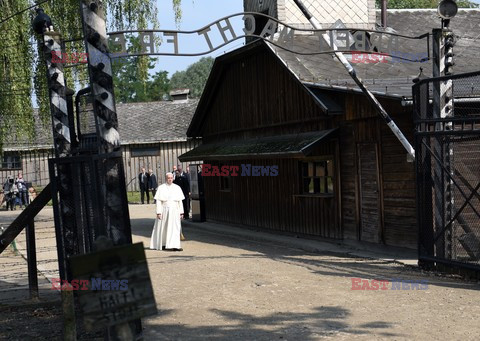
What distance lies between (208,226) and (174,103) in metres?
26.0

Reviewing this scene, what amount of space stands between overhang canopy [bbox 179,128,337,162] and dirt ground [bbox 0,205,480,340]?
2984 mm

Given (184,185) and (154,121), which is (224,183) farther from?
(154,121)

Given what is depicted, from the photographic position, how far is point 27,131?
1973 cm

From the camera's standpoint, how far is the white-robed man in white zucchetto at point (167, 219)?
55.7 ft

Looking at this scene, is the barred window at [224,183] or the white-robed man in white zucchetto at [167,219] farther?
the barred window at [224,183]

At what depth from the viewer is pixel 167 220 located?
17.3m

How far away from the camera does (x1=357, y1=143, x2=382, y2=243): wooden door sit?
15.2m

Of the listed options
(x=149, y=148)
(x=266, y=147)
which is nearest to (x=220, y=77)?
(x=266, y=147)

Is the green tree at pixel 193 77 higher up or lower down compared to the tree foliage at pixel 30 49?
higher up

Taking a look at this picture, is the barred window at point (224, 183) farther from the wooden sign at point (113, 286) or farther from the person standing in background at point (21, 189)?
the wooden sign at point (113, 286)

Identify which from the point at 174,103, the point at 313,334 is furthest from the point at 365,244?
the point at 174,103

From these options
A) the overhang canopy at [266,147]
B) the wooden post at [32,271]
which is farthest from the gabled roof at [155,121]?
the wooden post at [32,271]

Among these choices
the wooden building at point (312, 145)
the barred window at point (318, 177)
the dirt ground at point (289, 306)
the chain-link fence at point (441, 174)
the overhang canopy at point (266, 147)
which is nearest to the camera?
the dirt ground at point (289, 306)

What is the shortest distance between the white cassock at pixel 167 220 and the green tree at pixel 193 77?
9370 centimetres
